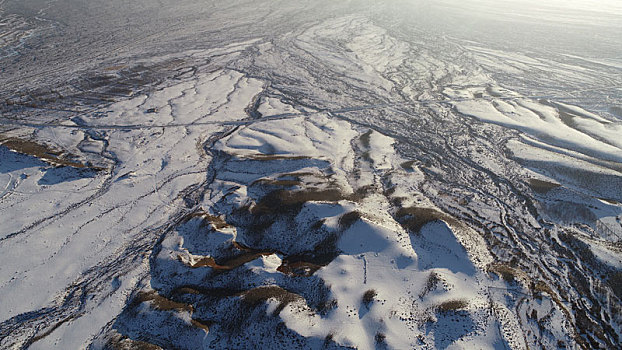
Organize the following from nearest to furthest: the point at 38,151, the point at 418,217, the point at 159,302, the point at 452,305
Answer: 1. the point at 452,305
2. the point at 159,302
3. the point at 418,217
4. the point at 38,151

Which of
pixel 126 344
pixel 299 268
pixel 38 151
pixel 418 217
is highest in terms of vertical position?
pixel 418 217

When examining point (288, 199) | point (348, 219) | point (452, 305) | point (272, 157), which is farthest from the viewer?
point (272, 157)

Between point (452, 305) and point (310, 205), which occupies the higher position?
point (310, 205)

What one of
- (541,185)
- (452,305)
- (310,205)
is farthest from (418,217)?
(541,185)

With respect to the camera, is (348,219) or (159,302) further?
(348,219)

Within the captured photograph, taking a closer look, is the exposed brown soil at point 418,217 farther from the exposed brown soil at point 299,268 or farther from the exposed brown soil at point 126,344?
the exposed brown soil at point 126,344

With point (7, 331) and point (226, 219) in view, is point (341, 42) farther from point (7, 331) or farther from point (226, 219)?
point (7, 331)

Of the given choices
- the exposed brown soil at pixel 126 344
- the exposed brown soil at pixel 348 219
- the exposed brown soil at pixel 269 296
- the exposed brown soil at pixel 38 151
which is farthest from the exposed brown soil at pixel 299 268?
the exposed brown soil at pixel 38 151

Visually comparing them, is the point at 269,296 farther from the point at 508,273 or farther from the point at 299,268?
the point at 508,273

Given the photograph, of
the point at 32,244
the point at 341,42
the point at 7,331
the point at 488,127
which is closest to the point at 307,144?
the point at 488,127
